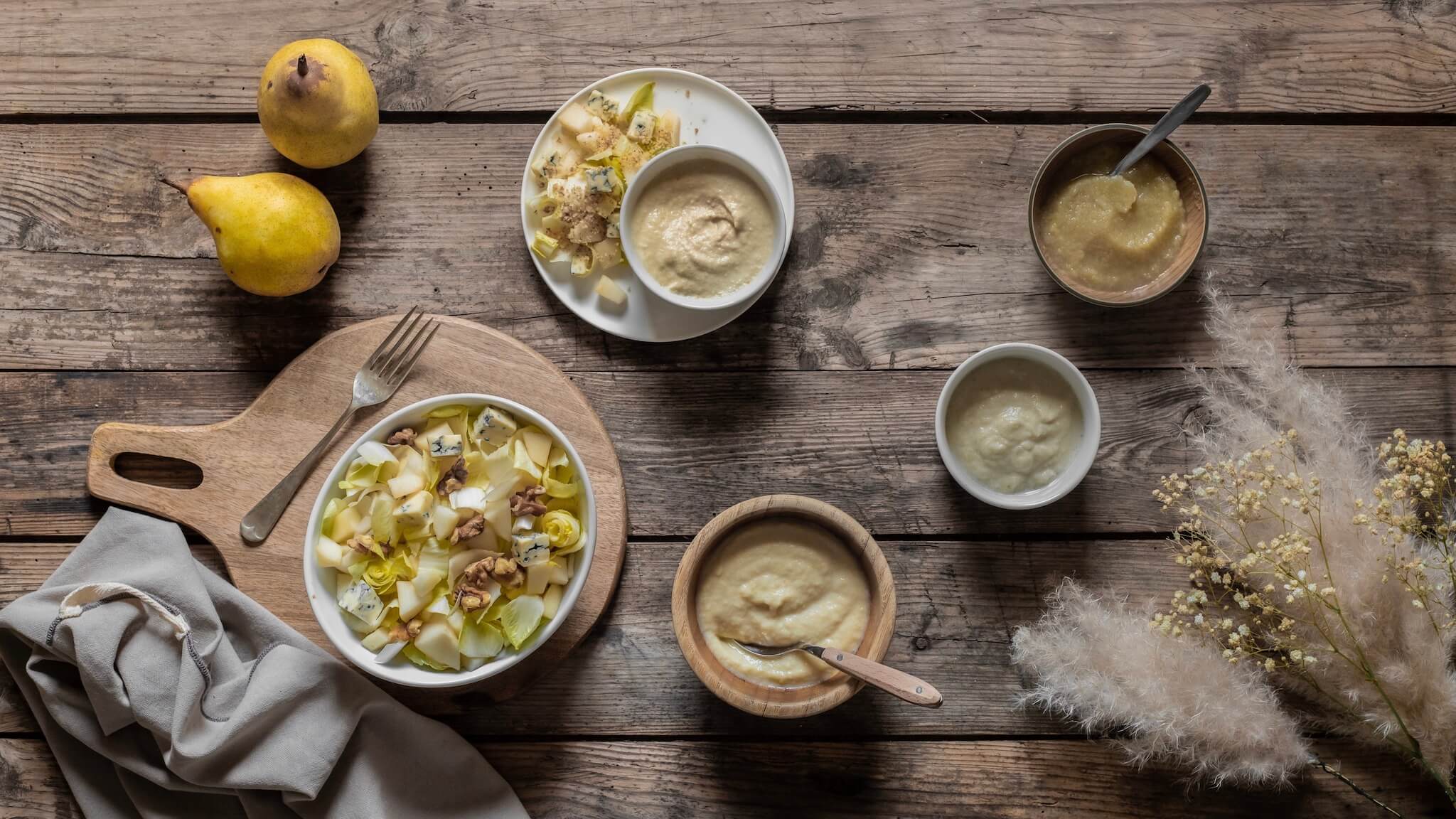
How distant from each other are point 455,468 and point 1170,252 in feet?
4.84

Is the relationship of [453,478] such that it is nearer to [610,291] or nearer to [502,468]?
[502,468]

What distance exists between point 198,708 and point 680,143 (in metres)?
1.45

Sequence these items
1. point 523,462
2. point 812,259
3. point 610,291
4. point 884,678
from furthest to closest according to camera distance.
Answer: point 812,259
point 610,291
point 523,462
point 884,678

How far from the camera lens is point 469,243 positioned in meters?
1.92

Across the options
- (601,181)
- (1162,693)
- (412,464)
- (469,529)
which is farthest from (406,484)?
(1162,693)

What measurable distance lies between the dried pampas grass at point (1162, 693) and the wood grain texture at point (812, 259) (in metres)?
0.57

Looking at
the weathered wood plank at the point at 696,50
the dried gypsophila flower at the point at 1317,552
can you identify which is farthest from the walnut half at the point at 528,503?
the dried gypsophila flower at the point at 1317,552

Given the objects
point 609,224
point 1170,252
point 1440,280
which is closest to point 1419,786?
point 1440,280

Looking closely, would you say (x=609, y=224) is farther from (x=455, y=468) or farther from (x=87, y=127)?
(x=87, y=127)

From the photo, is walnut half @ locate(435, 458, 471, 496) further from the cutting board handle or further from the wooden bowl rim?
the wooden bowl rim

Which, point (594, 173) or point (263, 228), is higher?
point (594, 173)

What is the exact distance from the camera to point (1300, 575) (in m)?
1.65

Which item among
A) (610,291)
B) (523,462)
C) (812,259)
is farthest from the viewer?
(812,259)

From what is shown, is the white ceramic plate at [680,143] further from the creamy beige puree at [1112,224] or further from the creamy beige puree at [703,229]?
the creamy beige puree at [1112,224]
